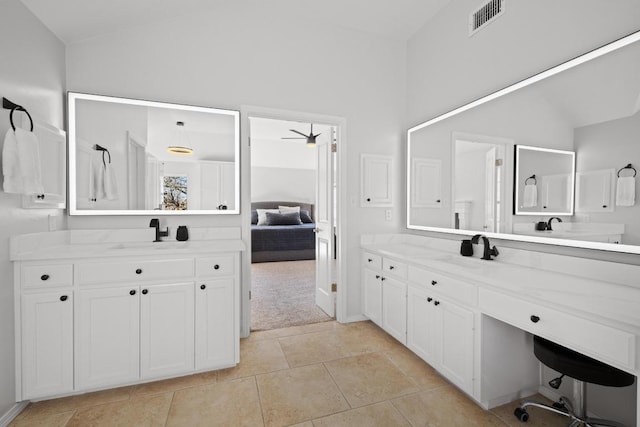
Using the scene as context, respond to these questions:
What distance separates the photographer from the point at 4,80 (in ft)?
5.30

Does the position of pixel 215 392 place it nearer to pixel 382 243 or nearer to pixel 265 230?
pixel 382 243

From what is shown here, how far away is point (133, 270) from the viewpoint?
193 cm

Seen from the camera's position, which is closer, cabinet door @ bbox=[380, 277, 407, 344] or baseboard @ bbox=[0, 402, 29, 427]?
baseboard @ bbox=[0, 402, 29, 427]

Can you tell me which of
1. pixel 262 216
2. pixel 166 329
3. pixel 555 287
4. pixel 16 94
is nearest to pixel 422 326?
pixel 555 287

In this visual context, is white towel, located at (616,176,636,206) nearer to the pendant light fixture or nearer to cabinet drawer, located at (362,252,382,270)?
cabinet drawer, located at (362,252,382,270)

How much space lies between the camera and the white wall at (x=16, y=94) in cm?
162

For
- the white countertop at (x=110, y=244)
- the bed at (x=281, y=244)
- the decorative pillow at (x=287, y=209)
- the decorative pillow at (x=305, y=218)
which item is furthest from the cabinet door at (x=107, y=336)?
the decorative pillow at (x=305, y=218)

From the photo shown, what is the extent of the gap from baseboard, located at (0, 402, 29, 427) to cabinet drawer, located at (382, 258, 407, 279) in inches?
103

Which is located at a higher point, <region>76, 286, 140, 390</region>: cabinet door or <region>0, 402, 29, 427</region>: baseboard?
<region>76, 286, 140, 390</region>: cabinet door

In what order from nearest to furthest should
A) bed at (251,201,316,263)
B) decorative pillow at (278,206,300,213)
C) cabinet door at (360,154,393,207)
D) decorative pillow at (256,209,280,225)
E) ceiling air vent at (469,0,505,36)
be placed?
ceiling air vent at (469,0,505,36) < cabinet door at (360,154,393,207) < bed at (251,201,316,263) < decorative pillow at (256,209,280,225) < decorative pillow at (278,206,300,213)

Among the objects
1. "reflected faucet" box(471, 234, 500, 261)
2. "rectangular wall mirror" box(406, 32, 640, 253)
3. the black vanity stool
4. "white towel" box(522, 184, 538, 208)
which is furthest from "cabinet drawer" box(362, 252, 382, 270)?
the black vanity stool

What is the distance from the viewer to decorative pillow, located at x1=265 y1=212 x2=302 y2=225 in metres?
7.10

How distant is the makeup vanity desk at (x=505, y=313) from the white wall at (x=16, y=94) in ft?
8.35

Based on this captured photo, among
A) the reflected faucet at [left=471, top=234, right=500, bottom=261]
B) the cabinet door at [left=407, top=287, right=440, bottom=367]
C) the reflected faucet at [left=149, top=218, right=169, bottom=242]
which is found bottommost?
the cabinet door at [left=407, top=287, right=440, bottom=367]
